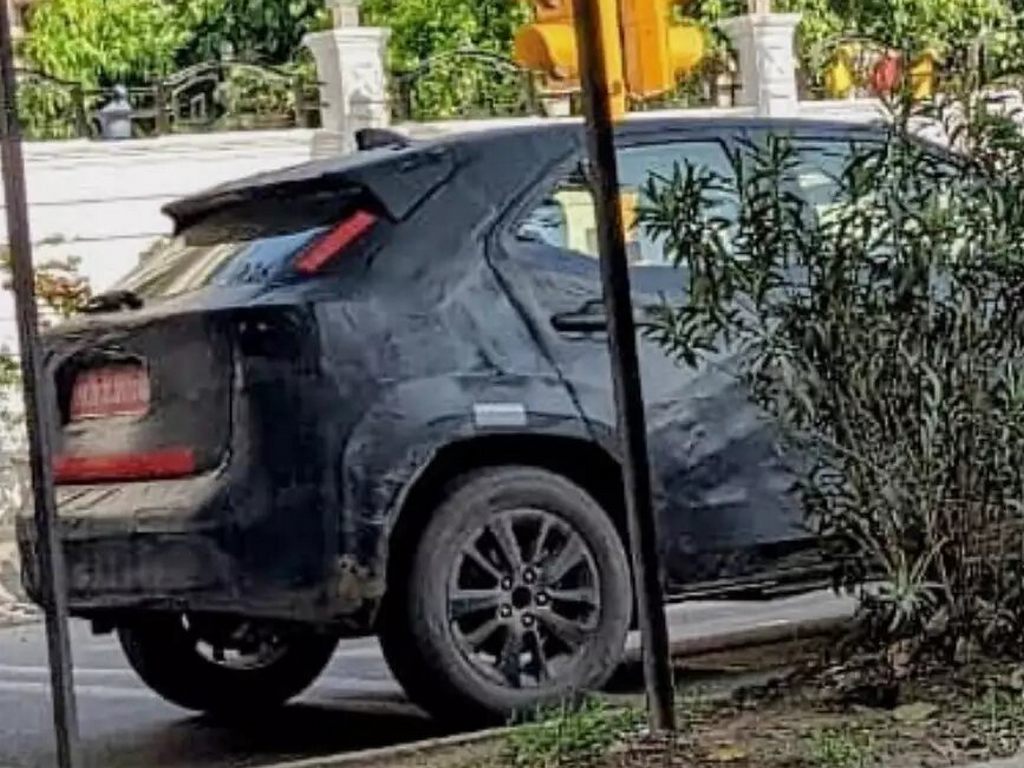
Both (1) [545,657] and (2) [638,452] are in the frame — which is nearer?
(2) [638,452]

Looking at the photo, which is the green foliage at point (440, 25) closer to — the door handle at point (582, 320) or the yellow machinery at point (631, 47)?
the yellow machinery at point (631, 47)

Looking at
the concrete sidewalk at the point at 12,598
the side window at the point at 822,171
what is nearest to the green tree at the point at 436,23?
the concrete sidewalk at the point at 12,598

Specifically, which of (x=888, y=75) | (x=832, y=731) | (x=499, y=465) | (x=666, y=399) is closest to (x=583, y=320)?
(x=666, y=399)

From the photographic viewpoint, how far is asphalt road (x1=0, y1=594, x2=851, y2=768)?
7609mm

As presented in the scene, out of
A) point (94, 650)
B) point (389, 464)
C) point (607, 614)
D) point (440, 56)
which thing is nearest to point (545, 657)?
point (607, 614)

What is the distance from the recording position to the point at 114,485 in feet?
23.8

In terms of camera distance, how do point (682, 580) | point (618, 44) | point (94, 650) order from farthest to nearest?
point (94, 650) → point (618, 44) → point (682, 580)

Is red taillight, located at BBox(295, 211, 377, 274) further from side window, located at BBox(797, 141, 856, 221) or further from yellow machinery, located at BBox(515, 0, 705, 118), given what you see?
side window, located at BBox(797, 141, 856, 221)

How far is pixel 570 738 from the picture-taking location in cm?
601

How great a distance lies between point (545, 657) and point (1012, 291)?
184 cm

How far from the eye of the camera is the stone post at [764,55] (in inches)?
1054

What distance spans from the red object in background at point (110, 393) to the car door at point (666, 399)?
3.86 feet

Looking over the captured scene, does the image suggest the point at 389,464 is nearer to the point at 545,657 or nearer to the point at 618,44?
the point at 545,657

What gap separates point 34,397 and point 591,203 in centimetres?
229
